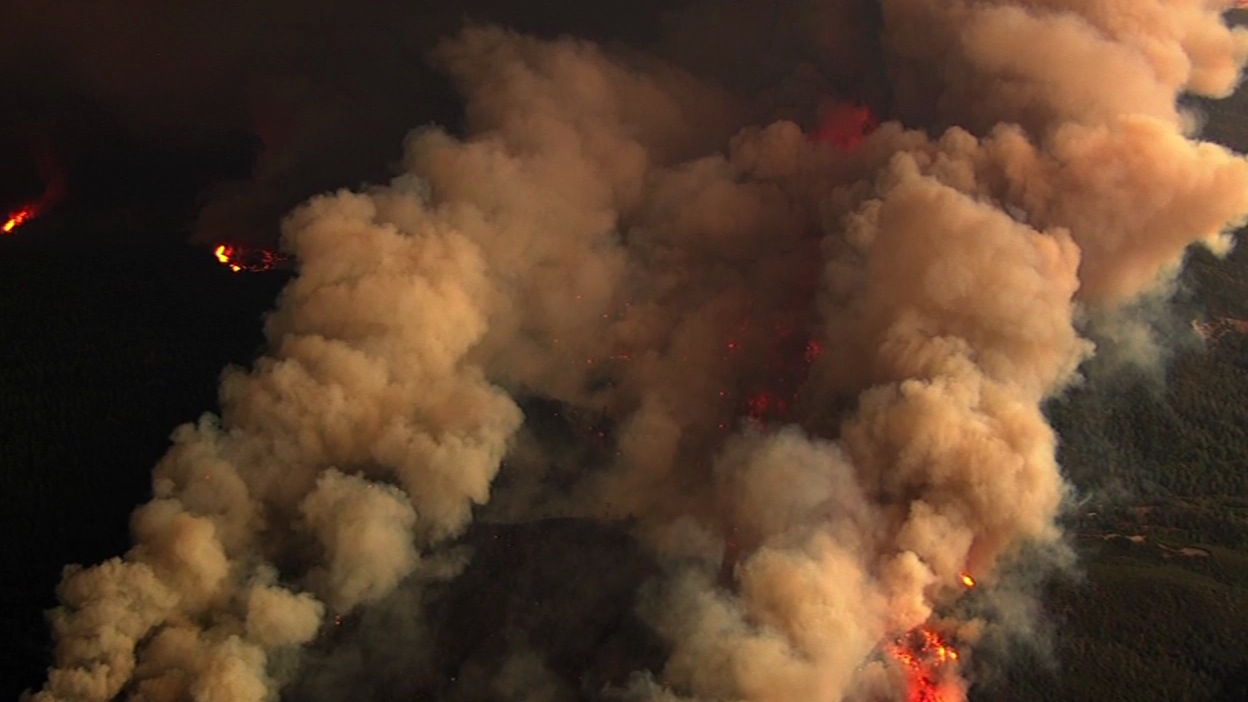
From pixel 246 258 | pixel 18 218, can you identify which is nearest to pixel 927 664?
pixel 246 258

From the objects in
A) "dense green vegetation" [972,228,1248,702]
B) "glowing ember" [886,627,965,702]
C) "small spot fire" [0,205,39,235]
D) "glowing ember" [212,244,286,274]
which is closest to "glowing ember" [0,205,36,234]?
"small spot fire" [0,205,39,235]

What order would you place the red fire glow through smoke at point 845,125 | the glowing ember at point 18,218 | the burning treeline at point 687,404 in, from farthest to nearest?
1. the glowing ember at point 18,218
2. the red fire glow through smoke at point 845,125
3. the burning treeline at point 687,404

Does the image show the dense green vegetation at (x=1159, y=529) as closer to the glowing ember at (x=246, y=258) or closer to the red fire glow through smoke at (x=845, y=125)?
the red fire glow through smoke at (x=845, y=125)

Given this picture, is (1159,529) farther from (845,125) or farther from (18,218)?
(18,218)

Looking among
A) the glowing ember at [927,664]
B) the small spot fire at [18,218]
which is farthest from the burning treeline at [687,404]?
the small spot fire at [18,218]

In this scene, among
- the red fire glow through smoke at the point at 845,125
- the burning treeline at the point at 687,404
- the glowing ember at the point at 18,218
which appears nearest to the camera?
the burning treeline at the point at 687,404
